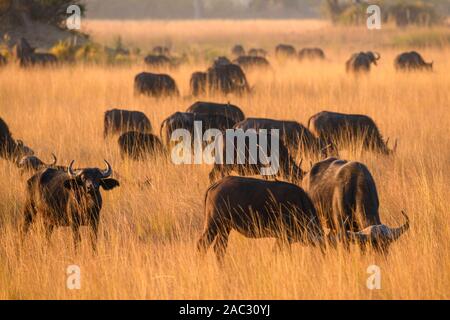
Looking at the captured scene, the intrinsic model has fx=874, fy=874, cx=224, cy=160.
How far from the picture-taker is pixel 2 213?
9367mm

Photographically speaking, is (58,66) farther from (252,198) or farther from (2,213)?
(252,198)

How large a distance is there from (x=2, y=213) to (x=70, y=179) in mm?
1790

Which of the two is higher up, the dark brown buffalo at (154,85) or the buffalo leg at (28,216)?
the dark brown buffalo at (154,85)

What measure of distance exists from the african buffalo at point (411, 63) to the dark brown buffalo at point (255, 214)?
1661cm

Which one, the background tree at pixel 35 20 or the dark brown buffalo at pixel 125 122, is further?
the background tree at pixel 35 20

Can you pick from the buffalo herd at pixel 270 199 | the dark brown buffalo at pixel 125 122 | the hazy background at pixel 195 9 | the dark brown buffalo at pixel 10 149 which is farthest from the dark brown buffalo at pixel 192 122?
the hazy background at pixel 195 9

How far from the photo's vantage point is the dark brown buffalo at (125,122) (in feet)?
46.1

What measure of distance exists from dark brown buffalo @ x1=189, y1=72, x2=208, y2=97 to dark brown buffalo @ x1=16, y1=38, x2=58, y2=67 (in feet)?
20.3

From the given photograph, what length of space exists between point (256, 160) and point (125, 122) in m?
4.62
